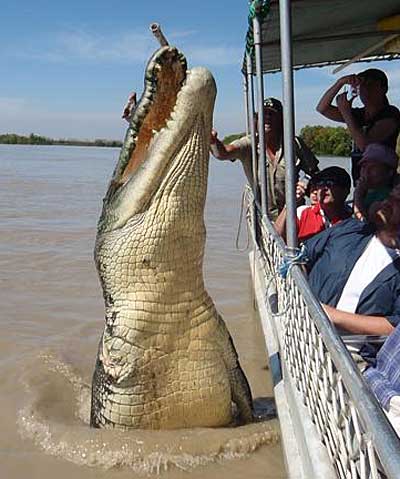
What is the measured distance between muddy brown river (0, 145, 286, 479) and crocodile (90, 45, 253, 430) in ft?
0.53

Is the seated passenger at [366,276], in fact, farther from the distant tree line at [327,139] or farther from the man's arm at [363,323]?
the distant tree line at [327,139]

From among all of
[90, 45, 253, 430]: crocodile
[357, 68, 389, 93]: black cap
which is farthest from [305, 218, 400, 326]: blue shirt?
[357, 68, 389, 93]: black cap

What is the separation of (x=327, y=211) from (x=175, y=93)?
161cm

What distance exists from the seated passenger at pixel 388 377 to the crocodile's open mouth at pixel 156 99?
1.43 meters

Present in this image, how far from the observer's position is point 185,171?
3.11 meters

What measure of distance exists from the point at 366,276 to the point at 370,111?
6.59ft

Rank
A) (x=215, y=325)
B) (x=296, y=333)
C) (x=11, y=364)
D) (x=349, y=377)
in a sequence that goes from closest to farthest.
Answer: (x=349, y=377), (x=296, y=333), (x=215, y=325), (x=11, y=364)

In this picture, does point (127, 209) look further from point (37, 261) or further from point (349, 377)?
point (37, 261)

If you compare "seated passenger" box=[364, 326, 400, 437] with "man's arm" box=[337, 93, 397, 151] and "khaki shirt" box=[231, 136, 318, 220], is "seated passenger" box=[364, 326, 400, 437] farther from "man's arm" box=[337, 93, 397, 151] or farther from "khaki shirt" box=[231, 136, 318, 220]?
"khaki shirt" box=[231, 136, 318, 220]

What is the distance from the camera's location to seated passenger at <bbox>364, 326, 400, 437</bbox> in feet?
7.33

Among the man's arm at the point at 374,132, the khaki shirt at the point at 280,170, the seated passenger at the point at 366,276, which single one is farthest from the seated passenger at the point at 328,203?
the khaki shirt at the point at 280,170

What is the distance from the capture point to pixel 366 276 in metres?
3.05

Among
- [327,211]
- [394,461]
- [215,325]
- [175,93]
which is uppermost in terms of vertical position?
[175,93]

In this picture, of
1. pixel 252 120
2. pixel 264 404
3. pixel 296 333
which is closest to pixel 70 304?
pixel 252 120
